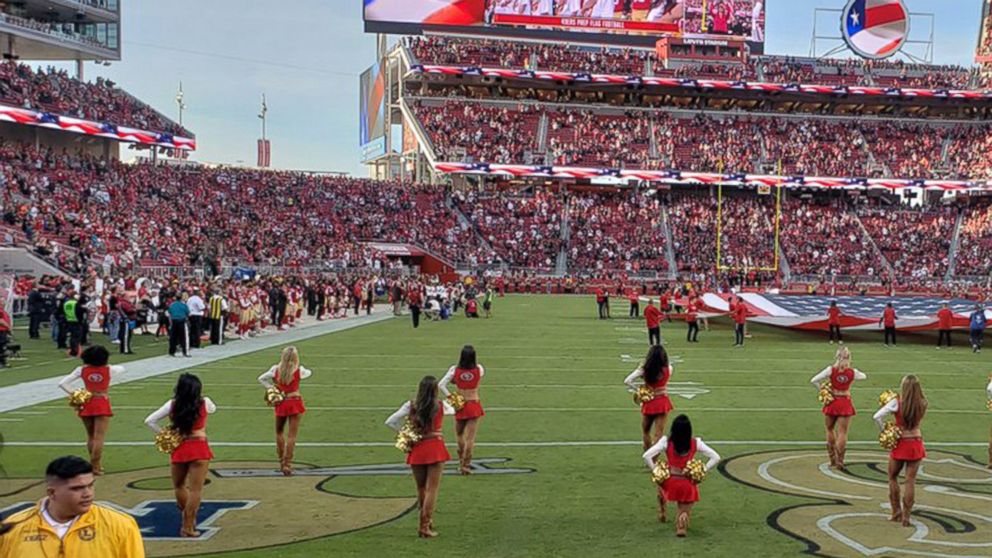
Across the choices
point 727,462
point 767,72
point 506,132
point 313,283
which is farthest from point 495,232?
point 727,462

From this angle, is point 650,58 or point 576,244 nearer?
point 576,244

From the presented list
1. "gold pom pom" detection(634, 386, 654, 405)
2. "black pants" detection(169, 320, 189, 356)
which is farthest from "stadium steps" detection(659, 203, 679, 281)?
"gold pom pom" detection(634, 386, 654, 405)

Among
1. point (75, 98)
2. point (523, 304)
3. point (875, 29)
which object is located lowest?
point (523, 304)

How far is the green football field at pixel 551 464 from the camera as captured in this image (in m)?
8.42

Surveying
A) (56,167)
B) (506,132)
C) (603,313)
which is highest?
(506,132)

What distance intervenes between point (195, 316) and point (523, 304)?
77.5ft

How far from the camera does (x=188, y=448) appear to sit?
8547 millimetres

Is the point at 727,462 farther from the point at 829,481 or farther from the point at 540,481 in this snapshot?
the point at 540,481

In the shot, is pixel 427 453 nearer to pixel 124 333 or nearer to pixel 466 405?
pixel 466 405

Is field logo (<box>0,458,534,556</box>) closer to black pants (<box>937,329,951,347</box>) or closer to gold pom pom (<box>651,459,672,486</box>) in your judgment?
gold pom pom (<box>651,459,672,486</box>)

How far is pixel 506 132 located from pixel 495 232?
1046 centimetres

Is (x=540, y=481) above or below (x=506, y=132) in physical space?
below

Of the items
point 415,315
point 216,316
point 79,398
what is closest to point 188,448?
point 79,398

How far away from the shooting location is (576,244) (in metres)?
59.3
